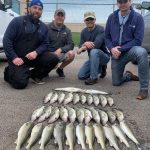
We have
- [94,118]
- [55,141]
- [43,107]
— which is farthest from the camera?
[43,107]

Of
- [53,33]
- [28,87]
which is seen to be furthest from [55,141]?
[53,33]

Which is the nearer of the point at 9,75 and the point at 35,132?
the point at 35,132

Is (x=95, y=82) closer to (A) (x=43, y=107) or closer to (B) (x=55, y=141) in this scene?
(A) (x=43, y=107)

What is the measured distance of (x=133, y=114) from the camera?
6289 millimetres

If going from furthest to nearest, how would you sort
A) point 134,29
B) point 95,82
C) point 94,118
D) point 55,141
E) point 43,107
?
point 95,82 → point 134,29 → point 43,107 → point 94,118 → point 55,141

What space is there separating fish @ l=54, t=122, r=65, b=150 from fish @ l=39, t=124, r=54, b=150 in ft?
0.19

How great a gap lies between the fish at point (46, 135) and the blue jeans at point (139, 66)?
2.49 metres

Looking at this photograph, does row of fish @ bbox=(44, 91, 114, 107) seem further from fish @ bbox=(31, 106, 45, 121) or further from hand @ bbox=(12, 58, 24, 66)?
hand @ bbox=(12, 58, 24, 66)

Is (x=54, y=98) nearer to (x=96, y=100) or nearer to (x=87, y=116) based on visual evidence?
(x=96, y=100)

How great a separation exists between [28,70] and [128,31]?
194cm

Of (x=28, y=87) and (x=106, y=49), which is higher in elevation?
(x=106, y=49)

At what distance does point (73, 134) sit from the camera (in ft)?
16.7

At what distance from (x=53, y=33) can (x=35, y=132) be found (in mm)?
3925

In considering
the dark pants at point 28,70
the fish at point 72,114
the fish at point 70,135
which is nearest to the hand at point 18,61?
the dark pants at point 28,70
